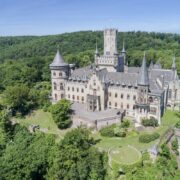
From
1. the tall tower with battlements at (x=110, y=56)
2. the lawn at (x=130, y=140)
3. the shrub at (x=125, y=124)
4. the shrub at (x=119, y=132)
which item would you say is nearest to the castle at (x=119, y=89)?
the tall tower with battlements at (x=110, y=56)

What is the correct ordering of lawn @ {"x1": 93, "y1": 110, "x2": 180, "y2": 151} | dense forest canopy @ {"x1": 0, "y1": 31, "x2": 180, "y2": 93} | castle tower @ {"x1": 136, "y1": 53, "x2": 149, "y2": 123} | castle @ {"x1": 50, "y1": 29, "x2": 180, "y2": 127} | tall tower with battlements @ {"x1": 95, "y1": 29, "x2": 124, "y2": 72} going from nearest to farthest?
lawn @ {"x1": 93, "y1": 110, "x2": 180, "y2": 151}
castle tower @ {"x1": 136, "y1": 53, "x2": 149, "y2": 123}
castle @ {"x1": 50, "y1": 29, "x2": 180, "y2": 127}
tall tower with battlements @ {"x1": 95, "y1": 29, "x2": 124, "y2": 72}
dense forest canopy @ {"x1": 0, "y1": 31, "x2": 180, "y2": 93}

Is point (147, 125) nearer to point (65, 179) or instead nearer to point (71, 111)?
point (71, 111)

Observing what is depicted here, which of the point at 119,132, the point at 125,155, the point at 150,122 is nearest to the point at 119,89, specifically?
the point at 150,122

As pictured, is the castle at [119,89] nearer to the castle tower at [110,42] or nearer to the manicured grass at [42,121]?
→ the castle tower at [110,42]

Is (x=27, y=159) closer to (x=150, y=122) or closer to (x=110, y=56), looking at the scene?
(x=150, y=122)

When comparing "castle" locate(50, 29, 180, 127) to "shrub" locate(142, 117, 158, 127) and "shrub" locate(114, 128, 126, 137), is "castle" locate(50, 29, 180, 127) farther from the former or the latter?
"shrub" locate(114, 128, 126, 137)

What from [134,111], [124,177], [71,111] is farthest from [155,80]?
[124,177]

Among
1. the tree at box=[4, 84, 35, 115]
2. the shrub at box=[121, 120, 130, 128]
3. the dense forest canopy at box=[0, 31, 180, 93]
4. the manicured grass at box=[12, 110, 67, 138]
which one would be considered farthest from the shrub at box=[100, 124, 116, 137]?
the dense forest canopy at box=[0, 31, 180, 93]
